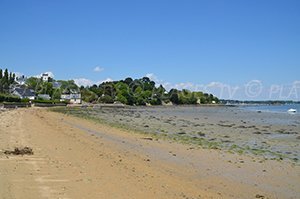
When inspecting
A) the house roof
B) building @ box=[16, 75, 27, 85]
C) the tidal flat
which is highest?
building @ box=[16, 75, 27, 85]

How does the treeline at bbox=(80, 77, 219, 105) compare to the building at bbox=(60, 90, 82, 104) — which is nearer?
the building at bbox=(60, 90, 82, 104)

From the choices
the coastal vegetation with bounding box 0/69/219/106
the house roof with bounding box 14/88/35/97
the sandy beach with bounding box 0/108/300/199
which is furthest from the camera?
the coastal vegetation with bounding box 0/69/219/106

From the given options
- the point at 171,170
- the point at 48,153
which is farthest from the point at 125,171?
the point at 48,153

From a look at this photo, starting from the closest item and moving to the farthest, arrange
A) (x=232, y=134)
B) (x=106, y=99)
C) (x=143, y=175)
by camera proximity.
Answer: (x=143, y=175) → (x=232, y=134) → (x=106, y=99)

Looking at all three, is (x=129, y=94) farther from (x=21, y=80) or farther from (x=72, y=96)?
(x=21, y=80)

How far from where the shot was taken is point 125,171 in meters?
10.6

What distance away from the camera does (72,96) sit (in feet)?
483

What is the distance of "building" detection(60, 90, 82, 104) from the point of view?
461 ft

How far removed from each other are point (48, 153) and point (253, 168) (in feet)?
24.6

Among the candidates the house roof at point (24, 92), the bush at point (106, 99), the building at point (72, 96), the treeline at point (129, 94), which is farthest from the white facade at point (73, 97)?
the house roof at point (24, 92)

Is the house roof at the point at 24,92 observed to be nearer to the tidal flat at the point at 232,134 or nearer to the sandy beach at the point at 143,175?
the tidal flat at the point at 232,134

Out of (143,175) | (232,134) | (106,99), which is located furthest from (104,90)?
(143,175)

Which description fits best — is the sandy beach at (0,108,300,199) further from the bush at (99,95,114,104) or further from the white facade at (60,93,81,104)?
the bush at (99,95,114,104)

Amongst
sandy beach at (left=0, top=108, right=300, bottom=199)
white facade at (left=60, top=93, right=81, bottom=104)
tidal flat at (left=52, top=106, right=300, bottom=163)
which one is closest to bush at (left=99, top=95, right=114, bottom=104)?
white facade at (left=60, top=93, right=81, bottom=104)
